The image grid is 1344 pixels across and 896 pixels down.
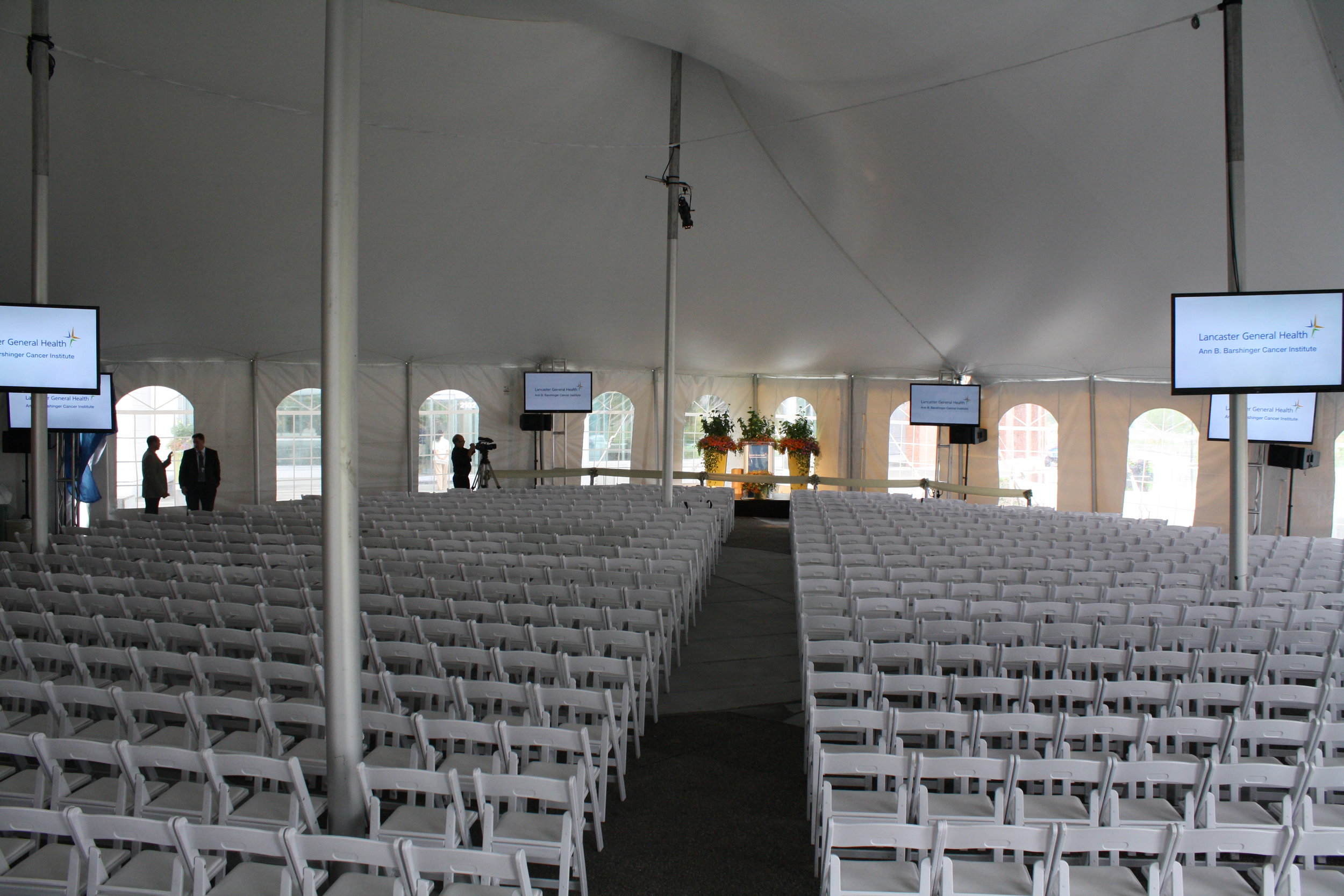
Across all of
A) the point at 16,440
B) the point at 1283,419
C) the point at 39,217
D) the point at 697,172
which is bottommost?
the point at 16,440

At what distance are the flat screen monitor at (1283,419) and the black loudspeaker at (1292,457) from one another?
6.6 inches

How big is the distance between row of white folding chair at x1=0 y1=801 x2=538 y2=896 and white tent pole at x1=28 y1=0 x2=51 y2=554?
7.07 meters

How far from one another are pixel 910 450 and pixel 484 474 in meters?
10.3

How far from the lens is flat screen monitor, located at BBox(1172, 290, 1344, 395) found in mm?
6551

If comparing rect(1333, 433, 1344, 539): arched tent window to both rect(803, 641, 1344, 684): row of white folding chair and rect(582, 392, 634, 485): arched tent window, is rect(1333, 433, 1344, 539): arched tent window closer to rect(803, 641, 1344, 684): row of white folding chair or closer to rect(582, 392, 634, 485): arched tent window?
rect(803, 641, 1344, 684): row of white folding chair

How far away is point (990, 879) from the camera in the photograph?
3.12 metres

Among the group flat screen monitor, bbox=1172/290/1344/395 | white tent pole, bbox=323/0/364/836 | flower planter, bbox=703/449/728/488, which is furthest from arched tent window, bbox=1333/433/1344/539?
white tent pole, bbox=323/0/364/836

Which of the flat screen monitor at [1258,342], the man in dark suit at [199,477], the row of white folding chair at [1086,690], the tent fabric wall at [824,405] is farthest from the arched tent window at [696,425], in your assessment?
the row of white folding chair at [1086,690]

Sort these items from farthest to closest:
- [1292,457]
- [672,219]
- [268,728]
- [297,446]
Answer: [297,446], [1292,457], [672,219], [268,728]

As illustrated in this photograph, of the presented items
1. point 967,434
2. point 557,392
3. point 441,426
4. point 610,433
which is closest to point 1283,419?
point 967,434

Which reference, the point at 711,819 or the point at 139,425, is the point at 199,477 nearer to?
the point at 139,425

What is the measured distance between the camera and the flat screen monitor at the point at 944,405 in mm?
17891

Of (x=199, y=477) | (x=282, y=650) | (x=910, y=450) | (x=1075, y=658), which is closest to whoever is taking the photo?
(x=1075, y=658)

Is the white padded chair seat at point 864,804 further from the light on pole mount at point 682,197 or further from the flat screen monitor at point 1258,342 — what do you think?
the light on pole mount at point 682,197
